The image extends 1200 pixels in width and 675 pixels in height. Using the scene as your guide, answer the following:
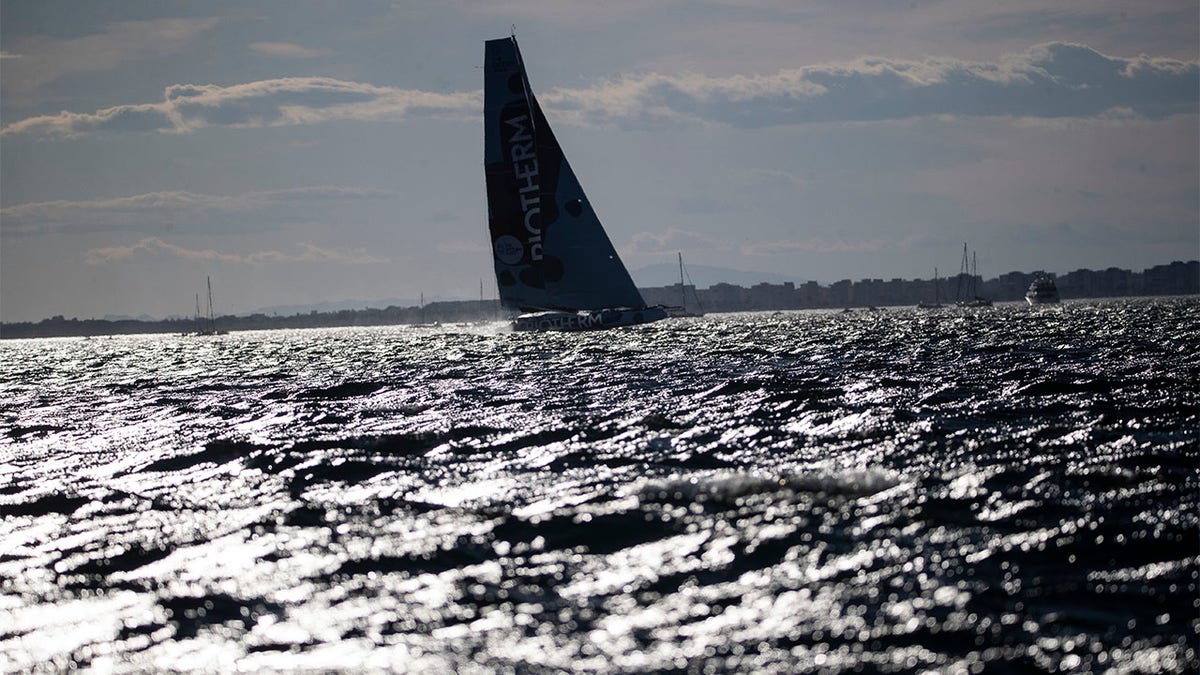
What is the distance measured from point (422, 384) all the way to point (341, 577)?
20.1 m

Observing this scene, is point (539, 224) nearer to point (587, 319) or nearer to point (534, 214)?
point (534, 214)

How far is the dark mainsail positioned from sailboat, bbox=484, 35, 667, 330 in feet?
0.16

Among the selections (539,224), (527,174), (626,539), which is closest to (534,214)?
(539,224)

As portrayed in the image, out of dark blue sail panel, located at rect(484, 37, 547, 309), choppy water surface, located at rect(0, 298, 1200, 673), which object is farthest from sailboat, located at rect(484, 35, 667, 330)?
choppy water surface, located at rect(0, 298, 1200, 673)

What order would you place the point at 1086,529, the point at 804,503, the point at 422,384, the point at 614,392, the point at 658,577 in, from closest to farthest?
the point at 658,577 < the point at 1086,529 < the point at 804,503 < the point at 614,392 < the point at 422,384

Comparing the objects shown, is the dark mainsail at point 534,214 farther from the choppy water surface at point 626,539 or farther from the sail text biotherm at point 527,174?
the choppy water surface at point 626,539

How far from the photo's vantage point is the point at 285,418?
20.2 meters

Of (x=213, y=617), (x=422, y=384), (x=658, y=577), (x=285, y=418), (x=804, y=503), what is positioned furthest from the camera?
(x=422, y=384)

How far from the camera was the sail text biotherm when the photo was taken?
203ft

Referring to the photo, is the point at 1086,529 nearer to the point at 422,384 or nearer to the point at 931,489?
the point at 931,489

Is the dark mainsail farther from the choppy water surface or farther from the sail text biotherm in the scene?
the choppy water surface

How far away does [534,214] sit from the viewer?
63125 mm

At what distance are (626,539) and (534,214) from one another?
2161 inches

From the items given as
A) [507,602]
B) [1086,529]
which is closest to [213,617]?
[507,602]
